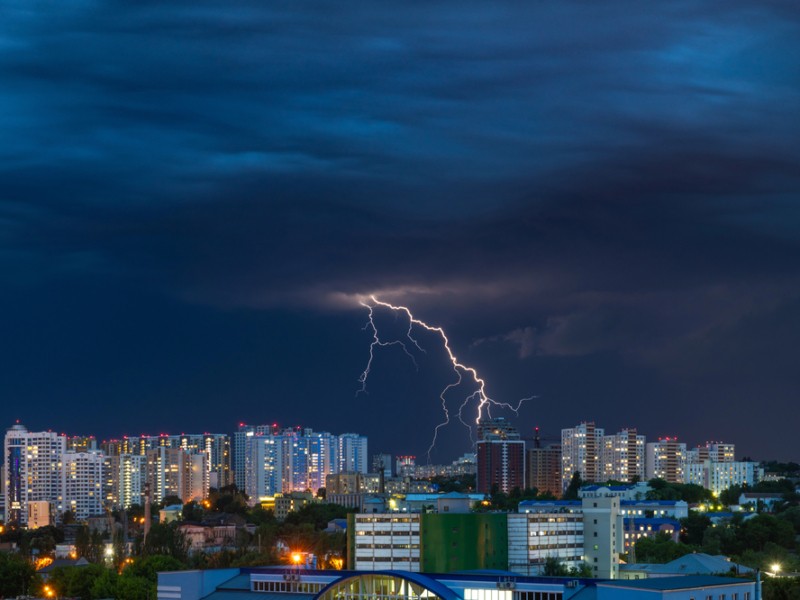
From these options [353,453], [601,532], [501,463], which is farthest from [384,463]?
[601,532]

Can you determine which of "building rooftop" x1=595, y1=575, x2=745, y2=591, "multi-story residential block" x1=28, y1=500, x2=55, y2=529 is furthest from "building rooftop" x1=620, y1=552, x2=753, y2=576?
"multi-story residential block" x1=28, y1=500, x2=55, y2=529

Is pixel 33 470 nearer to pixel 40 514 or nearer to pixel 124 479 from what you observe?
pixel 124 479

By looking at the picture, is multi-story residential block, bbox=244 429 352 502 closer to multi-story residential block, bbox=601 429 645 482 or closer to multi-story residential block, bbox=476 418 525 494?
multi-story residential block, bbox=476 418 525 494

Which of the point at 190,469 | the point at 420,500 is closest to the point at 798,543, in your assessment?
the point at 420,500

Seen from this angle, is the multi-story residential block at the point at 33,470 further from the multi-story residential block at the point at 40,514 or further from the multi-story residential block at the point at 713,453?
the multi-story residential block at the point at 713,453

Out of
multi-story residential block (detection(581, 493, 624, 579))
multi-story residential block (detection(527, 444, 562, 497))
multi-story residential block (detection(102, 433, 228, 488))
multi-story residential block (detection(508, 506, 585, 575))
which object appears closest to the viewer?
multi-story residential block (detection(508, 506, 585, 575))

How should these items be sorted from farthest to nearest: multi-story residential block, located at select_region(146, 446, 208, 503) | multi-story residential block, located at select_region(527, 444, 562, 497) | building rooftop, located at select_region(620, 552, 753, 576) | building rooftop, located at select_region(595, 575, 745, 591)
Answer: multi-story residential block, located at select_region(146, 446, 208, 503), multi-story residential block, located at select_region(527, 444, 562, 497), building rooftop, located at select_region(620, 552, 753, 576), building rooftop, located at select_region(595, 575, 745, 591)

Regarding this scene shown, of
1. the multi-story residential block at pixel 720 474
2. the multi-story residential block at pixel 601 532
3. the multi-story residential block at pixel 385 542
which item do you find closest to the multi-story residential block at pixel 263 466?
the multi-story residential block at pixel 720 474
